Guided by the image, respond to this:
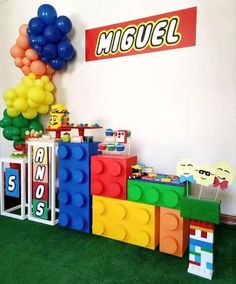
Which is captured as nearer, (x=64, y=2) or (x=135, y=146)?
(x=135, y=146)

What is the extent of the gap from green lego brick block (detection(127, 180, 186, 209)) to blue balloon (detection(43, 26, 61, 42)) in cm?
145

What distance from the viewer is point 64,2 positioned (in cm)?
254

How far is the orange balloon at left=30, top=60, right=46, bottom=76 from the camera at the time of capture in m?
2.40

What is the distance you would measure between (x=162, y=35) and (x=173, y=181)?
4.09 ft

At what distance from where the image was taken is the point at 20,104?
2.33 meters

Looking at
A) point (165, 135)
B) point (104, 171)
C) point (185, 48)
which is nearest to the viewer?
point (104, 171)

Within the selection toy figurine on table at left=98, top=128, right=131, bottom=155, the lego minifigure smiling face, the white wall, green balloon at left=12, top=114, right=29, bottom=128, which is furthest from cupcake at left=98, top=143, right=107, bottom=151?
green balloon at left=12, top=114, right=29, bottom=128

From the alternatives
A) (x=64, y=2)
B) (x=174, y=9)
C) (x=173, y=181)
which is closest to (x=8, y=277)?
(x=173, y=181)

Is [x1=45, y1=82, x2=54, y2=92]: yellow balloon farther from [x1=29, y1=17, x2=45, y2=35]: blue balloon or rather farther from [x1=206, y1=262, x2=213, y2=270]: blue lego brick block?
[x1=206, y1=262, x2=213, y2=270]: blue lego brick block

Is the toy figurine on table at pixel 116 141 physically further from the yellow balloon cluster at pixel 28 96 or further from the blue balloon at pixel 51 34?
the blue balloon at pixel 51 34

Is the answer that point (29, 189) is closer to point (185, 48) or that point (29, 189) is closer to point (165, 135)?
point (165, 135)

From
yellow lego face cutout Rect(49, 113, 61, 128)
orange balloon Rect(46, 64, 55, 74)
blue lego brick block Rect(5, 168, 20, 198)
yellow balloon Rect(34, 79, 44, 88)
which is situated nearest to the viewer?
yellow lego face cutout Rect(49, 113, 61, 128)

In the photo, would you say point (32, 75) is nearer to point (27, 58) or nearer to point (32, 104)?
point (27, 58)

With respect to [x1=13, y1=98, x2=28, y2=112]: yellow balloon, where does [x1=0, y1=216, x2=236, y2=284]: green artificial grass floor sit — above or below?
below
